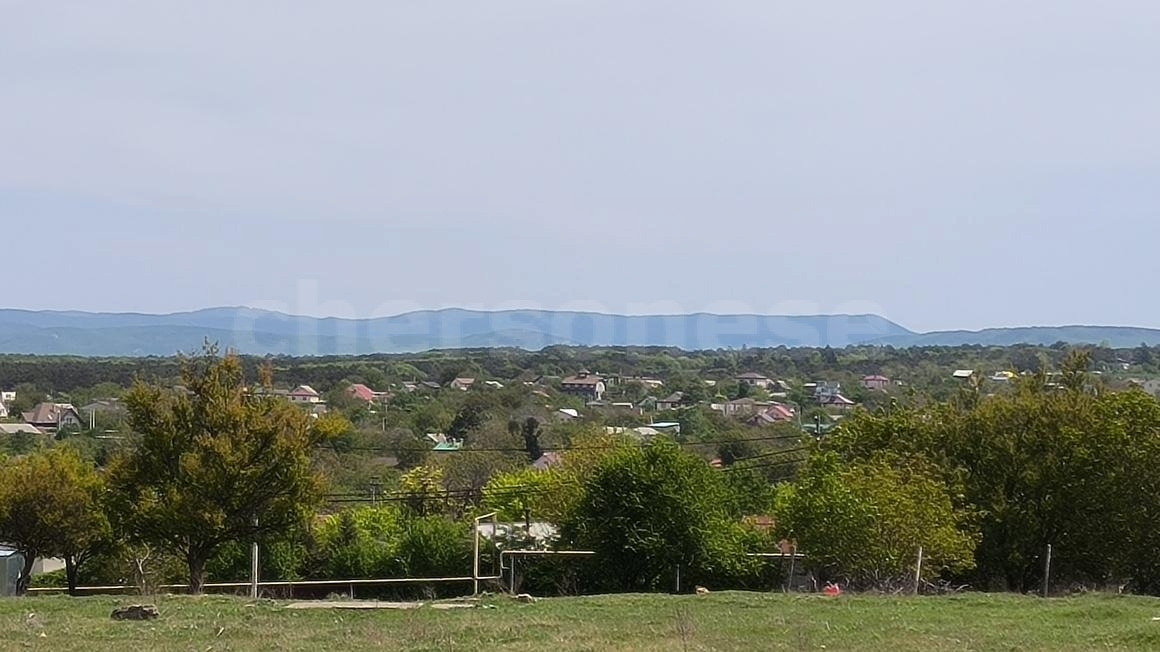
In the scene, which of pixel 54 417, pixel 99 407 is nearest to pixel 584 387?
pixel 99 407

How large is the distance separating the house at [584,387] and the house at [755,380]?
666 inches

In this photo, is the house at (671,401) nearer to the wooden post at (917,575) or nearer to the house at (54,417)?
the house at (54,417)

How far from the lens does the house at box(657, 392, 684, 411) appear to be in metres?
115

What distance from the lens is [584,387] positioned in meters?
136

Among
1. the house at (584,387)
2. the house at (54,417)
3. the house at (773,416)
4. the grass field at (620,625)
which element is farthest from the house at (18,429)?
the grass field at (620,625)

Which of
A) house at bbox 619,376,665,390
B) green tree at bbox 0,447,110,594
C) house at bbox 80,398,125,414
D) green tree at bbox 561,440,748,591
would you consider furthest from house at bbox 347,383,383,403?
green tree at bbox 561,440,748,591

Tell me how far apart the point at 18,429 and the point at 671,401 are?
60.6 metres

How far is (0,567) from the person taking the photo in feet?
81.1

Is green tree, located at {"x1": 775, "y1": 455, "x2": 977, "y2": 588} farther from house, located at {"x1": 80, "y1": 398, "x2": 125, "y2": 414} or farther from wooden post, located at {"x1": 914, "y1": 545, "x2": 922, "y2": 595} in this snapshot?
house, located at {"x1": 80, "y1": 398, "x2": 125, "y2": 414}

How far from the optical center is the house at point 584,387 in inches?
5226

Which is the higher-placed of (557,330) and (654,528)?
(557,330)

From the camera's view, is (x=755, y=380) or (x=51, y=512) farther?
(x=755, y=380)

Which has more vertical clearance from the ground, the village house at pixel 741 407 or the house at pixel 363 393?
the house at pixel 363 393

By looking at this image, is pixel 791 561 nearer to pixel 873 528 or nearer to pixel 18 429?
pixel 873 528
